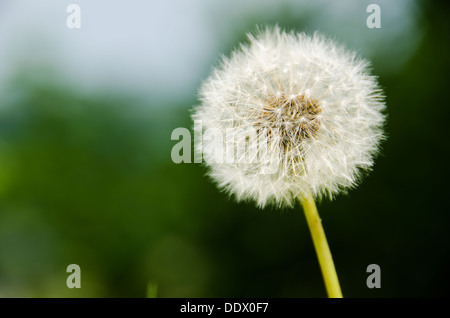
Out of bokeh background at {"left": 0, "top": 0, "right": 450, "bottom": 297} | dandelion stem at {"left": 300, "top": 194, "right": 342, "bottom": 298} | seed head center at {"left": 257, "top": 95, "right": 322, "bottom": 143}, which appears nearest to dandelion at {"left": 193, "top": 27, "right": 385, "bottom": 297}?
seed head center at {"left": 257, "top": 95, "right": 322, "bottom": 143}

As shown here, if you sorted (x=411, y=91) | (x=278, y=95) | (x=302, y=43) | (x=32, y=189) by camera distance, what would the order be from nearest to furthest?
(x=278, y=95) < (x=302, y=43) < (x=411, y=91) < (x=32, y=189)

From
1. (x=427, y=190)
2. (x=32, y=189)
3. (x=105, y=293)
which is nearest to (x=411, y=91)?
(x=427, y=190)

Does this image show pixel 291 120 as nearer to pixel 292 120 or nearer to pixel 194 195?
pixel 292 120

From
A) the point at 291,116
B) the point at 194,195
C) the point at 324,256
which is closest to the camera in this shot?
the point at 324,256

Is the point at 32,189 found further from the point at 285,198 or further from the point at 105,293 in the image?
the point at 285,198

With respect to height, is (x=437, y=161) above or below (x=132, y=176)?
below

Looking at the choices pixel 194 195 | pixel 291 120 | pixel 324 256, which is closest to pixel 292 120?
pixel 291 120

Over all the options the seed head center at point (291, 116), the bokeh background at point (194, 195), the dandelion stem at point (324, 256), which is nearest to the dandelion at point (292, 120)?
the seed head center at point (291, 116)

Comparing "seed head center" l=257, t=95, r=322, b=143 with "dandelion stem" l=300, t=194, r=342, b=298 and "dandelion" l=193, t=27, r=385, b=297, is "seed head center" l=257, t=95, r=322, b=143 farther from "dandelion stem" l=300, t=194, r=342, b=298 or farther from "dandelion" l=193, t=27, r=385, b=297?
"dandelion stem" l=300, t=194, r=342, b=298
